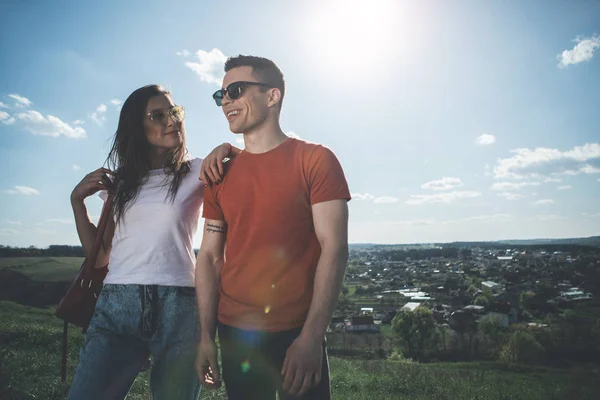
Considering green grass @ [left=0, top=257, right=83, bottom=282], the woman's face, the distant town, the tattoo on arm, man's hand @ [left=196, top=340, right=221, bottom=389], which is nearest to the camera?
man's hand @ [left=196, top=340, right=221, bottom=389]

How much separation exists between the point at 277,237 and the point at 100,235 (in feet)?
5.01

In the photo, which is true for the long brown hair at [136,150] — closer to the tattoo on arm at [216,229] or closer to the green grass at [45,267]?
the tattoo on arm at [216,229]

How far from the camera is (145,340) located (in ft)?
8.27

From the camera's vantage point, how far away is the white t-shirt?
258 cm

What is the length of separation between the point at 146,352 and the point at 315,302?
4.51ft

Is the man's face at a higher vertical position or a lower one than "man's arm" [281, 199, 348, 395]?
higher

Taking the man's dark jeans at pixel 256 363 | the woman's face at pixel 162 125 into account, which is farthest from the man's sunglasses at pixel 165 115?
the man's dark jeans at pixel 256 363

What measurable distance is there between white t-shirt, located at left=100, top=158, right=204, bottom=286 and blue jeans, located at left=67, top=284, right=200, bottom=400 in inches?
3.5

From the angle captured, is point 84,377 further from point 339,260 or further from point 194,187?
point 339,260

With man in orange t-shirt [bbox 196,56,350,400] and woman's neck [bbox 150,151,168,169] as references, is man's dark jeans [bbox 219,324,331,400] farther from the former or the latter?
woman's neck [bbox 150,151,168,169]

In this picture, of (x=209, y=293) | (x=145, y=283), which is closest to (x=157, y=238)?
(x=145, y=283)

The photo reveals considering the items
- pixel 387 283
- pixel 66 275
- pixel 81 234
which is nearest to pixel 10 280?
pixel 66 275

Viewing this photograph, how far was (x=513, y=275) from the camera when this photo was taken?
133 m

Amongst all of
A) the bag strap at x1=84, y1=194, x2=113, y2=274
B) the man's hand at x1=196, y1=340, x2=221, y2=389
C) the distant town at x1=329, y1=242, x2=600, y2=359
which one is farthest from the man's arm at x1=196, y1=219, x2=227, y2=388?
the distant town at x1=329, y1=242, x2=600, y2=359
